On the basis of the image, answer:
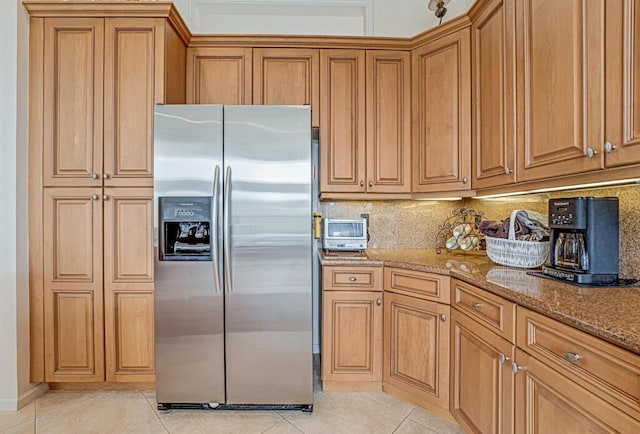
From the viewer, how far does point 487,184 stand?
2055 mm

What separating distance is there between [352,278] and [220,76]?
1.74 m

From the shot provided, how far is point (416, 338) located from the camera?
2.00 m

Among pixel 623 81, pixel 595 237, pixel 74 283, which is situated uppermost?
pixel 623 81

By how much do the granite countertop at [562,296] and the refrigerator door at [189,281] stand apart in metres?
0.95

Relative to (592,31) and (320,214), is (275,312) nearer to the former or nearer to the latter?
(320,214)

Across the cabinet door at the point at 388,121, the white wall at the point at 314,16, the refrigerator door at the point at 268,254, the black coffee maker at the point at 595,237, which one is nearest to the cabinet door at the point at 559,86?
the black coffee maker at the point at 595,237

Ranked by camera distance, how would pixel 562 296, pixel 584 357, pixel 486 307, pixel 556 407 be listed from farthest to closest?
pixel 486 307, pixel 562 296, pixel 556 407, pixel 584 357

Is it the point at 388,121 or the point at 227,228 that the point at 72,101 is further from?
the point at 388,121

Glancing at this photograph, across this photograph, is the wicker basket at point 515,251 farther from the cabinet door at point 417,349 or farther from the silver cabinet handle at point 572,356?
the silver cabinet handle at point 572,356

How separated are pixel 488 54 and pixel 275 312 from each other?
6.47 ft

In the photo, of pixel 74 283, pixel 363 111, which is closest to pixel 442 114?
pixel 363 111

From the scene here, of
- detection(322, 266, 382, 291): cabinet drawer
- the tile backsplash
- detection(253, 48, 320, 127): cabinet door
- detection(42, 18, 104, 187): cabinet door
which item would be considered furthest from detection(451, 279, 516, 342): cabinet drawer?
detection(42, 18, 104, 187): cabinet door

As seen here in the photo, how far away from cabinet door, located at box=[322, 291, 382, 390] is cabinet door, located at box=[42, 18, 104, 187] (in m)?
1.71

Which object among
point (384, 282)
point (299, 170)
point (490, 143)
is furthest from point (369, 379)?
point (490, 143)
